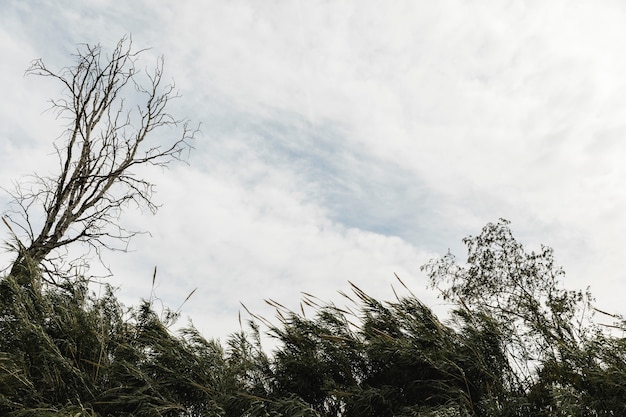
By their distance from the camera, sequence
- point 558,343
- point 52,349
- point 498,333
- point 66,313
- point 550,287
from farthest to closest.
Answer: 1. point 550,287
2. point 66,313
3. point 52,349
4. point 498,333
5. point 558,343

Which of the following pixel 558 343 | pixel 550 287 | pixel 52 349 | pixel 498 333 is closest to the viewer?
pixel 558 343

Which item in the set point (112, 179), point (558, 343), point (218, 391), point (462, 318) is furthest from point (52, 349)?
point (112, 179)

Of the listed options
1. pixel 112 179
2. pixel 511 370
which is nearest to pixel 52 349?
pixel 511 370

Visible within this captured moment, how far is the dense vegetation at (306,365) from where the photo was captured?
545cm

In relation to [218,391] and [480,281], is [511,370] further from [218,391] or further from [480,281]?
[480,281]

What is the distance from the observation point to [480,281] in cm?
1814

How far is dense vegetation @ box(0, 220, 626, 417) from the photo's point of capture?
5453 mm

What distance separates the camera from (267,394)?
20.3ft

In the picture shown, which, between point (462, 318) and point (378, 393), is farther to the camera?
point (462, 318)

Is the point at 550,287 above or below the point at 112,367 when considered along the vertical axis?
above

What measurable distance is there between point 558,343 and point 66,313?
5405 mm

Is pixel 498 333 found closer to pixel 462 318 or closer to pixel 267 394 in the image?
pixel 462 318

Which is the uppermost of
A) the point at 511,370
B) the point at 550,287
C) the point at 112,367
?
the point at 550,287

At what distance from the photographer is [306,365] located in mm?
6203
